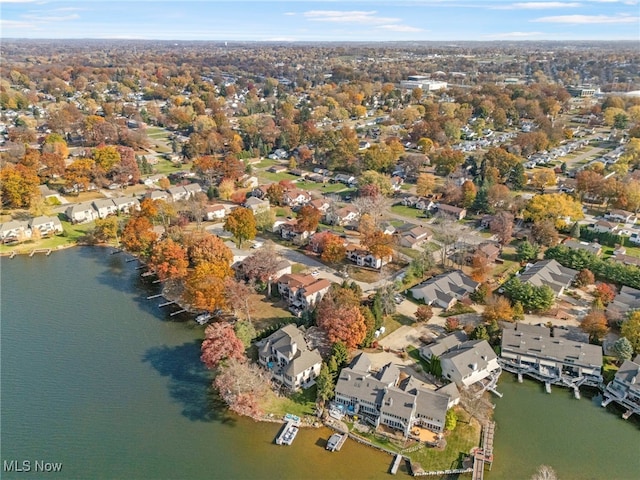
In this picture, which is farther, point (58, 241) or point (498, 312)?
point (58, 241)

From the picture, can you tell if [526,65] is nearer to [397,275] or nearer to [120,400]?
[397,275]

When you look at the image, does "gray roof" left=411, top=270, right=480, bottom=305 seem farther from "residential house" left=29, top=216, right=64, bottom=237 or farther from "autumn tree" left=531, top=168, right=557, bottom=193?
"residential house" left=29, top=216, right=64, bottom=237

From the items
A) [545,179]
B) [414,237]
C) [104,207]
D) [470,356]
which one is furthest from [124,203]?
[545,179]

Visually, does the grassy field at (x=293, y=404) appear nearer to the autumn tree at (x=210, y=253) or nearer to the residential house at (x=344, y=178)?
the autumn tree at (x=210, y=253)

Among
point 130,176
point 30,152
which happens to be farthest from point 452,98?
point 30,152

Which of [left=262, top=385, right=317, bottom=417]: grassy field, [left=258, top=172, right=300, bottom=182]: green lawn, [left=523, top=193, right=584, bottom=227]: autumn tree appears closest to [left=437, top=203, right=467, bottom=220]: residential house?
[left=523, top=193, right=584, bottom=227]: autumn tree

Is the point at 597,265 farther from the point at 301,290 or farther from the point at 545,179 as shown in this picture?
the point at 301,290
